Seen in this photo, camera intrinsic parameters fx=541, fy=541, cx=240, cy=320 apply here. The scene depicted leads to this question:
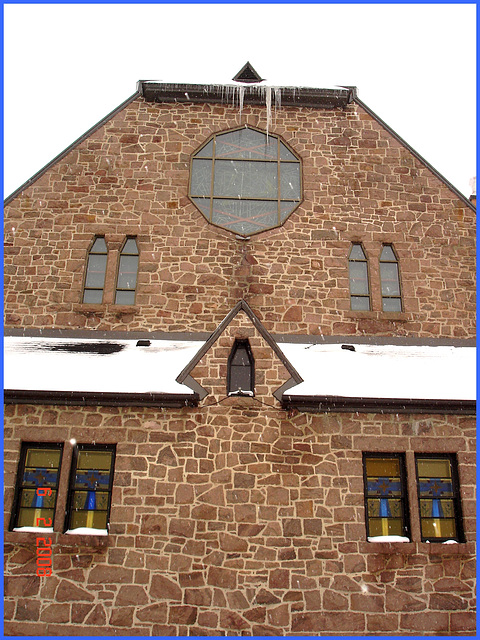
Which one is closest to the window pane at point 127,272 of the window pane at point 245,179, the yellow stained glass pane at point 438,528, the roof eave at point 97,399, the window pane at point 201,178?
the window pane at point 201,178

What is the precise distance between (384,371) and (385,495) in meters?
2.08

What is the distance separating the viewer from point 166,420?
8852 millimetres

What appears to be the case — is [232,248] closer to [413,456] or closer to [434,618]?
[413,456]

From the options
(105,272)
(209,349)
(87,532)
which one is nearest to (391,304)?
(209,349)

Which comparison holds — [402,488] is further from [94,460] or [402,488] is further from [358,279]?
[94,460]

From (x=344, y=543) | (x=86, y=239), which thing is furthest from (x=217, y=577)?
(x=86, y=239)

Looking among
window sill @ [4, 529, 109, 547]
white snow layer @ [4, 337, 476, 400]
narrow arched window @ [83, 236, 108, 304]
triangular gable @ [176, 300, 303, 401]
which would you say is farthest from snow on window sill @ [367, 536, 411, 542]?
narrow arched window @ [83, 236, 108, 304]

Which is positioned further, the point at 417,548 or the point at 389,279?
the point at 389,279

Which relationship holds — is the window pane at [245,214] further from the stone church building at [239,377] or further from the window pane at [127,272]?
the window pane at [127,272]

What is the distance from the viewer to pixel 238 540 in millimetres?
8102

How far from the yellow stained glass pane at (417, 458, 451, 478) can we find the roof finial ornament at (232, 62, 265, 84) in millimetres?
9274

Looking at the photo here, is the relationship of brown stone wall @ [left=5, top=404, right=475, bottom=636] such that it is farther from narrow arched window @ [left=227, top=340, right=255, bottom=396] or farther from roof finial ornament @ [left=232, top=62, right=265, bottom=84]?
roof finial ornament @ [left=232, top=62, right=265, bottom=84]

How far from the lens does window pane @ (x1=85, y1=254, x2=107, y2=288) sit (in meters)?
11.0

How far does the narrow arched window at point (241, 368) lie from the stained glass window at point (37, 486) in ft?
10.0
